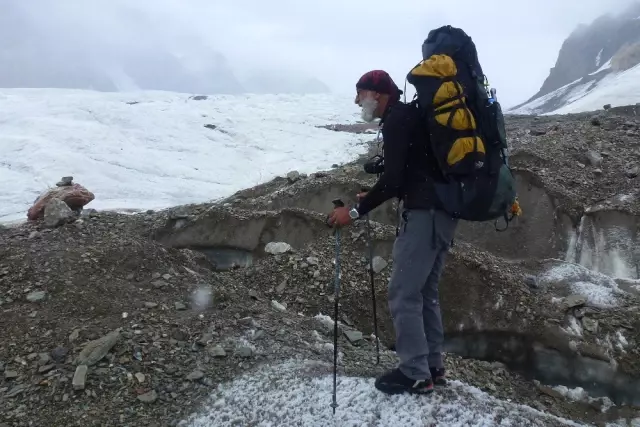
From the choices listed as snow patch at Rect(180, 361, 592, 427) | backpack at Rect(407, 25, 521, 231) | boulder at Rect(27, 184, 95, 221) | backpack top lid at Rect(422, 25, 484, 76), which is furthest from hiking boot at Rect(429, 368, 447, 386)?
boulder at Rect(27, 184, 95, 221)

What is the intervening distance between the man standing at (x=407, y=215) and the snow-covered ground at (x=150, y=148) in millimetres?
21822

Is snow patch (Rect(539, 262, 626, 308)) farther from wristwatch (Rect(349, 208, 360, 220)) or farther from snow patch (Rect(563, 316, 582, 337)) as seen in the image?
wristwatch (Rect(349, 208, 360, 220))

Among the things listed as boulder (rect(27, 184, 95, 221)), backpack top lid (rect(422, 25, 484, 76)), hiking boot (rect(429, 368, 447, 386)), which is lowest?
hiking boot (rect(429, 368, 447, 386))

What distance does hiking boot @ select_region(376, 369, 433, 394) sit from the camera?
436 centimetres

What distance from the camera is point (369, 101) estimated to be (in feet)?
13.8

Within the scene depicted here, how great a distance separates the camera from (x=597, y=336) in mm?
7824

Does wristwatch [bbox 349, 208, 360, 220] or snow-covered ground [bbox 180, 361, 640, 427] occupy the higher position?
wristwatch [bbox 349, 208, 360, 220]

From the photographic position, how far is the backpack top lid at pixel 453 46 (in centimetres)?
396

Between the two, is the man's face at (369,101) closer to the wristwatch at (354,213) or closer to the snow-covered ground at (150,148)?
the wristwatch at (354,213)

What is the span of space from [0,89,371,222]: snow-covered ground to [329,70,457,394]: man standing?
21.8 m

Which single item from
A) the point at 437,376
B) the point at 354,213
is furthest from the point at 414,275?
the point at 437,376

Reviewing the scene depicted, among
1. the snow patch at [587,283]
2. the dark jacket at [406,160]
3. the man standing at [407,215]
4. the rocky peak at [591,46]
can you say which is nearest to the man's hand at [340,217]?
the man standing at [407,215]

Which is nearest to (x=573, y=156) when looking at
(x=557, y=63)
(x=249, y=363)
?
A: (x=249, y=363)

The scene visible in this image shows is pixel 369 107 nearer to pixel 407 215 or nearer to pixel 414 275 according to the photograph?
pixel 407 215
